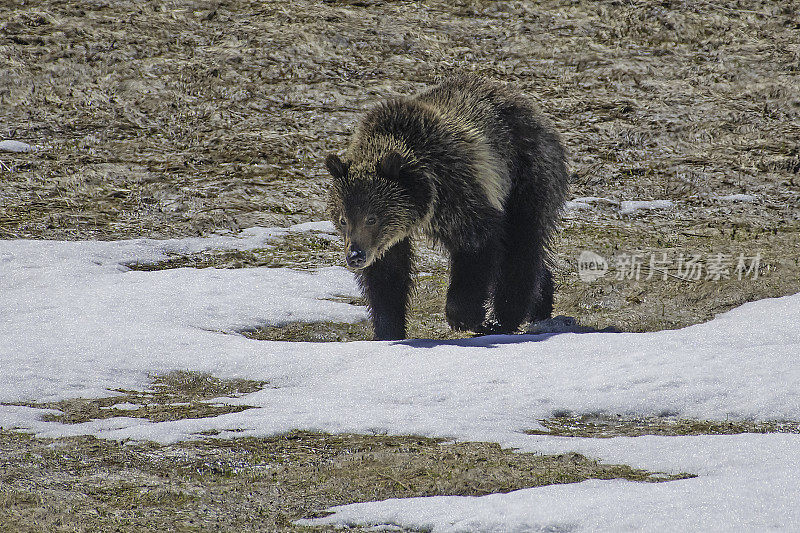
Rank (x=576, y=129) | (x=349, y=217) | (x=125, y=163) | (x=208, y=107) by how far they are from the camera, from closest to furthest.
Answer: (x=349, y=217), (x=125, y=163), (x=576, y=129), (x=208, y=107)

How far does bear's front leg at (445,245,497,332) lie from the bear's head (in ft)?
2.05

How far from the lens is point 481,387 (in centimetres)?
609

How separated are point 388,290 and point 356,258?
1134mm

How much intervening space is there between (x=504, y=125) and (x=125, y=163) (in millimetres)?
8560

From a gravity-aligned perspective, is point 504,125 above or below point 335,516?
above

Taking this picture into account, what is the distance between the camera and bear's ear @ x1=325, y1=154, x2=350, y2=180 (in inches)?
313

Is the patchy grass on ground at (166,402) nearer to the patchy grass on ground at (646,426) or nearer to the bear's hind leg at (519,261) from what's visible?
the patchy grass on ground at (646,426)

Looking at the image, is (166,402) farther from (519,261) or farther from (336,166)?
(519,261)

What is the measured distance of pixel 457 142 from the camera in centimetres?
832

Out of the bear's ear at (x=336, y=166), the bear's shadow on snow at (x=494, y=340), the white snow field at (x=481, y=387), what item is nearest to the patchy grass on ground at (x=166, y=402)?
the white snow field at (x=481, y=387)

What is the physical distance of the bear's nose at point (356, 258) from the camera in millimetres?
7523

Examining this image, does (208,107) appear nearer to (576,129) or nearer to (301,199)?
(301,199)

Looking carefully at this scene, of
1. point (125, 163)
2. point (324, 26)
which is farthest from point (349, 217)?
point (324, 26)

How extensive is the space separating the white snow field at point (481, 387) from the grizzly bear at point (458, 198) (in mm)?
936
